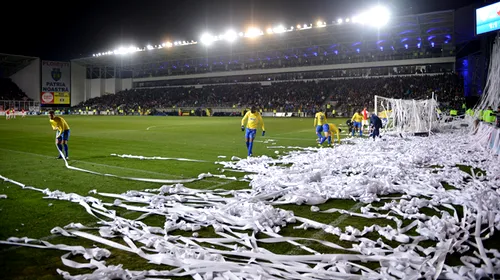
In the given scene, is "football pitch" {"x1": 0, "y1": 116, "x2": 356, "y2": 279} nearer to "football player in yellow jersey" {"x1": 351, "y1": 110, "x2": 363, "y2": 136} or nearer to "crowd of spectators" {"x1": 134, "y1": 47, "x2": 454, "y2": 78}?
"football player in yellow jersey" {"x1": 351, "y1": 110, "x2": 363, "y2": 136}

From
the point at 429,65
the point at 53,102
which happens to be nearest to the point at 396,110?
the point at 429,65

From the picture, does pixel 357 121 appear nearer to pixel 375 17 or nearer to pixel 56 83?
pixel 375 17

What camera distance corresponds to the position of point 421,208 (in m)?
5.95

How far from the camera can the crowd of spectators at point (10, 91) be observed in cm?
6850

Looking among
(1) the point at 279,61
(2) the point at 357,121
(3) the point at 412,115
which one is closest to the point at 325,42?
(1) the point at 279,61

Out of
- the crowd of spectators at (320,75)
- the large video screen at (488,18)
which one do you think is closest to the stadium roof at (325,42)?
the crowd of spectators at (320,75)

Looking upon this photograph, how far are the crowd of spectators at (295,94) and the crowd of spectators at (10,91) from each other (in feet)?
36.4

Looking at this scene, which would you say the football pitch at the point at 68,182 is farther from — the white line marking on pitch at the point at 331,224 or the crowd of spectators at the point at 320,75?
the crowd of spectators at the point at 320,75

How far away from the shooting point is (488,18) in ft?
77.9

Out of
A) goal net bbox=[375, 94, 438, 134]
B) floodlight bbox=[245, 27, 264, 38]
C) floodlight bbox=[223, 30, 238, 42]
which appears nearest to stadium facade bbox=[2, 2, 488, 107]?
floodlight bbox=[245, 27, 264, 38]

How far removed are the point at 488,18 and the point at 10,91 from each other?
80423 millimetres

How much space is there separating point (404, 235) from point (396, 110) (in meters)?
17.1

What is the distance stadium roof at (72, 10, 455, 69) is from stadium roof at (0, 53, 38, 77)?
11055 mm

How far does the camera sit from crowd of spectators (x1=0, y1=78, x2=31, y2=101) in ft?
225
